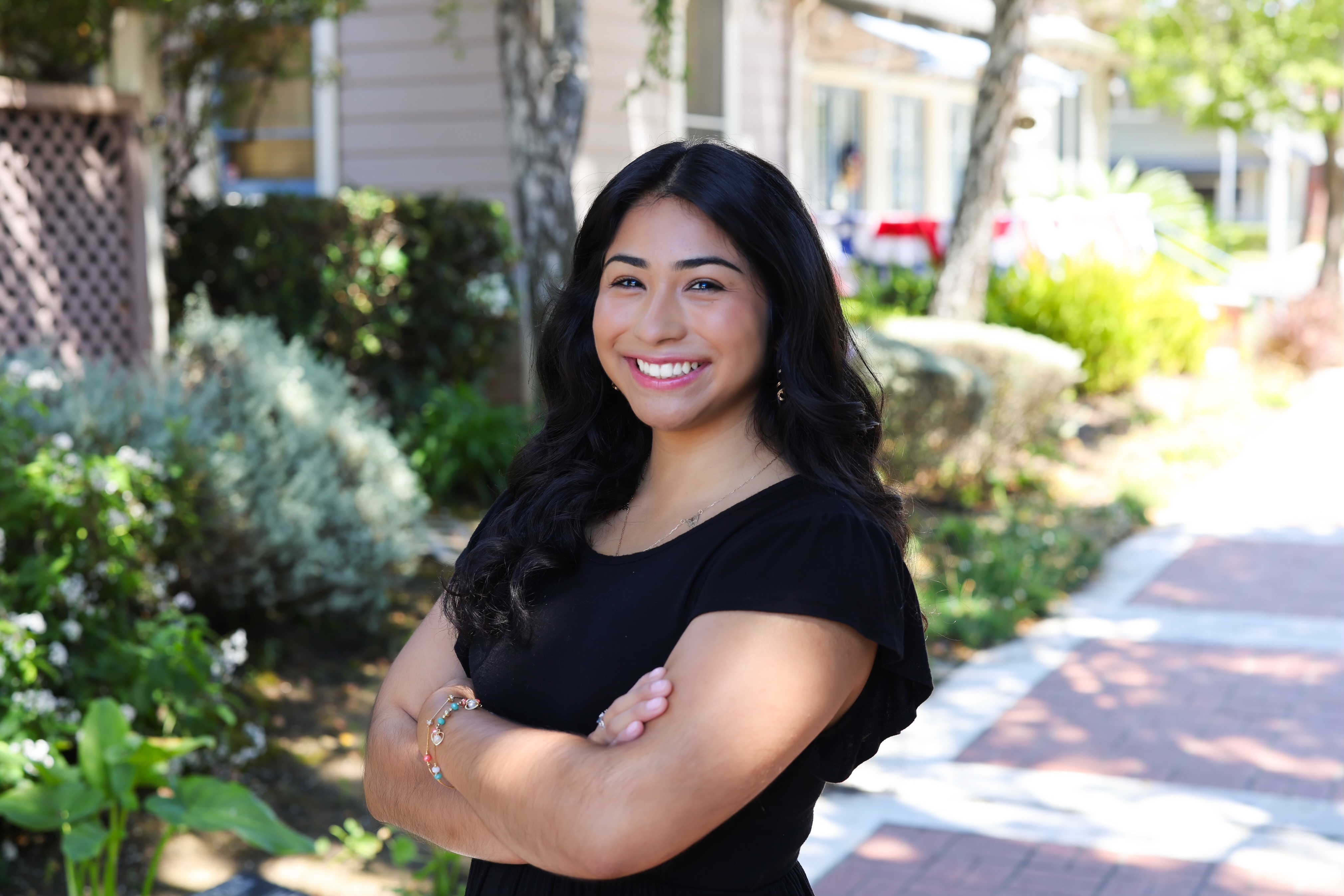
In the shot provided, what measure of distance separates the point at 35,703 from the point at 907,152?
14920 mm

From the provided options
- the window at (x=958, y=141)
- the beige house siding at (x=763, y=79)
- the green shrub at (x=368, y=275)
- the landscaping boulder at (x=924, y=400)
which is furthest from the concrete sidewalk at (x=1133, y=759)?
the window at (x=958, y=141)

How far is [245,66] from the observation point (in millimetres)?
7805

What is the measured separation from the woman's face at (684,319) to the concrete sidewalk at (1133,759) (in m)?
2.51

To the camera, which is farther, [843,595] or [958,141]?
[958,141]

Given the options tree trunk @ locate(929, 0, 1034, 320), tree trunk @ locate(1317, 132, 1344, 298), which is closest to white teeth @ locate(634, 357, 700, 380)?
tree trunk @ locate(929, 0, 1034, 320)

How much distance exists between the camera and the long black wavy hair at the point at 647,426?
1.80 m

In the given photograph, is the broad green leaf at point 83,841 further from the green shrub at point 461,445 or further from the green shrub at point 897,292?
the green shrub at point 897,292

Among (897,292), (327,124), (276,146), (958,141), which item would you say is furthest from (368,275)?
(958,141)

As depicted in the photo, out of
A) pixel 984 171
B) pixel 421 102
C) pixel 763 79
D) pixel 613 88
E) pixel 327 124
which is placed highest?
pixel 763 79

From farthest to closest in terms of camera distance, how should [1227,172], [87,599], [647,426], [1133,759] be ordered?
1. [1227,172]
2. [1133,759]
3. [87,599]
4. [647,426]

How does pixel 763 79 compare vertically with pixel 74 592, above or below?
above

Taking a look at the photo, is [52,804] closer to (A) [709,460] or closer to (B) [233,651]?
(B) [233,651]

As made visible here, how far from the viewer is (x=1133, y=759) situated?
498 centimetres

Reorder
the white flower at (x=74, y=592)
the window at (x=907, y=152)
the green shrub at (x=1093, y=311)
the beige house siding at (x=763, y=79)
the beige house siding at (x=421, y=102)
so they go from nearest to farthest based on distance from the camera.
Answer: the white flower at (x=74, y=592), the beige house siding at (x=421, y=102), the green shrub at (x=1093, y=311), the beige house siding at (x=763, y=79), the window at (x=907, y=152)
